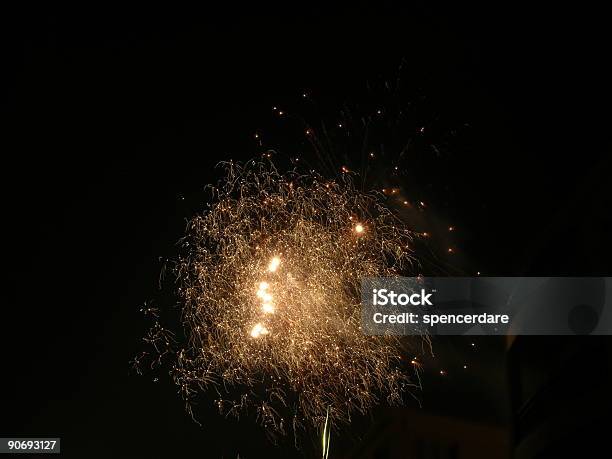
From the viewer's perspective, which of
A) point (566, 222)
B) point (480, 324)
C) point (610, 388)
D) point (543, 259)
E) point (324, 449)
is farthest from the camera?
point (480, 324)

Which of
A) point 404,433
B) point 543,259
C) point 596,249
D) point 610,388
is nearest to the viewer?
point 610,388

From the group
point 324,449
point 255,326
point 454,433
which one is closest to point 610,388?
point 255,326

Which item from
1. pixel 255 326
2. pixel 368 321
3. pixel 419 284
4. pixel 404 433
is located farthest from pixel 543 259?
pixel 404 433

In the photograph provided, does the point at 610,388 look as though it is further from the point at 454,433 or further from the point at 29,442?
the point at 454,433

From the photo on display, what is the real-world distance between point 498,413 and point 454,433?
4.88ft

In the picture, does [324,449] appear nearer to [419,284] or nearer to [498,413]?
[419,284]

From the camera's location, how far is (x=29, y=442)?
54.6ft

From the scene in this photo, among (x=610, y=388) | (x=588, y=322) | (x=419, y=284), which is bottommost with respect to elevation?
(x=610, y=388)

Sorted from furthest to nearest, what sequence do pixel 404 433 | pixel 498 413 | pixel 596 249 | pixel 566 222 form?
pixel 404 433
pixel 498 413
pixel 566 222
pixel 596 249

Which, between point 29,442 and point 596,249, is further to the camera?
point 29,442

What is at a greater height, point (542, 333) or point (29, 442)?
point (542, 333)

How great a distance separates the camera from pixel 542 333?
1372cm

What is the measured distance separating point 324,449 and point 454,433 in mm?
9734

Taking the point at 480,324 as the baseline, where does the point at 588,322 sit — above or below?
below
